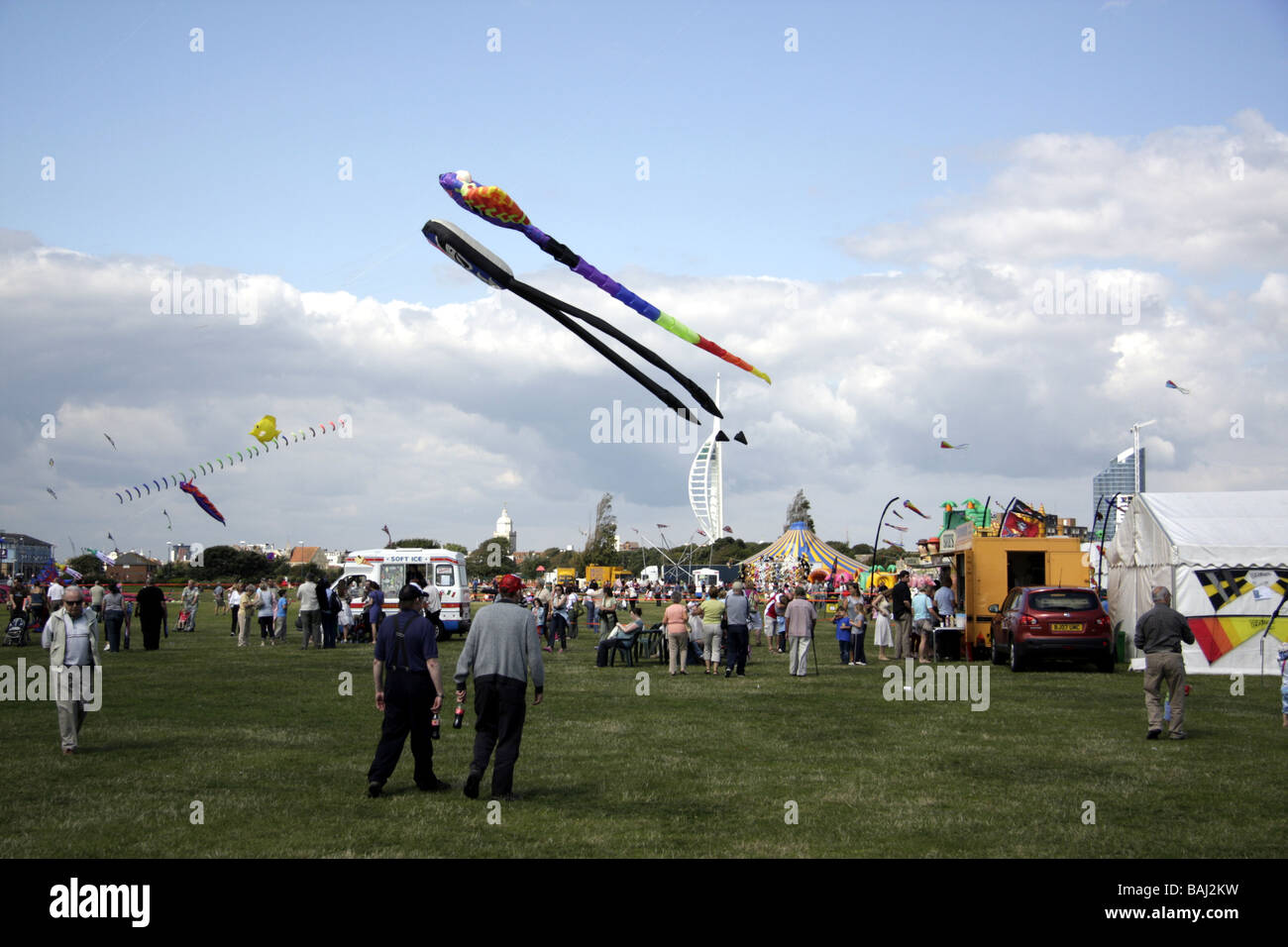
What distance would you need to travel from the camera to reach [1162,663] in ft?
44.5

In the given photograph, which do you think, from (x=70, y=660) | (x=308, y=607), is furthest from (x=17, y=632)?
(x=70, y=660)

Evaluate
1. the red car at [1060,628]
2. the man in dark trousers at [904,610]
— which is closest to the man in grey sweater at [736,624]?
the man in dark trousers at [904,610]

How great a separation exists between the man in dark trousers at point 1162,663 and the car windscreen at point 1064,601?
9.55m

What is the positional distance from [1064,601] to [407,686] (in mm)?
17188

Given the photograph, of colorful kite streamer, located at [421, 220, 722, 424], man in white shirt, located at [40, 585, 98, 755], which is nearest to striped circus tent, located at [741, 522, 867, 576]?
colorful kite streamer, located at [421, 220, 722, 424]

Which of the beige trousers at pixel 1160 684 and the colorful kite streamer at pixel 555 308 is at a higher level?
the colorful kite streamer at pixel 555 308

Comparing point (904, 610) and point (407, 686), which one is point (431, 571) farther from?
point (407, 686)

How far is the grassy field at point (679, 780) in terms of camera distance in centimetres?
795

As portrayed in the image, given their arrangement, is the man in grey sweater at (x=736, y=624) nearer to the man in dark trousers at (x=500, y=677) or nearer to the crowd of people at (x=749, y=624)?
the crowd of people at (x=749, y=624)

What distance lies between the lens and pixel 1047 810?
910 cm

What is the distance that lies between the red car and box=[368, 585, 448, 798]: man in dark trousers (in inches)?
630

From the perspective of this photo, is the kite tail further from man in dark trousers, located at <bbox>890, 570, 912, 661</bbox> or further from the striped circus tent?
the striped circus tent

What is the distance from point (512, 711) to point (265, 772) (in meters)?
2.85
